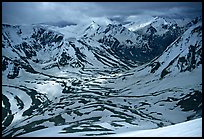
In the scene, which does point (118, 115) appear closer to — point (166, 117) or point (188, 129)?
point (166, 117)

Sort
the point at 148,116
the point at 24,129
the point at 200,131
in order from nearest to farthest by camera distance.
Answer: the point at 200,131 → the point at 24,129 → the point at 148,116

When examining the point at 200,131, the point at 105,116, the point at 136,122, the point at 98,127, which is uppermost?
the point at 105,116

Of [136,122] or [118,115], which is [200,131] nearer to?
[136,122]

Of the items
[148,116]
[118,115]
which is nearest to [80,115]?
[118,115]

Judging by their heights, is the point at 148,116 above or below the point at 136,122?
above

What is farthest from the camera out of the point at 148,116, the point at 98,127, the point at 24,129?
the point at 148,116

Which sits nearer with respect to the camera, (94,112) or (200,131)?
(200,131)

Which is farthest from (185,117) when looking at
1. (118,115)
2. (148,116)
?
(118,115)

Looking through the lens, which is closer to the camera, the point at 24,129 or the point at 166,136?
the point at 166,136

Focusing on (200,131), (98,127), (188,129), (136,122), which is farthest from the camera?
(136,122)
